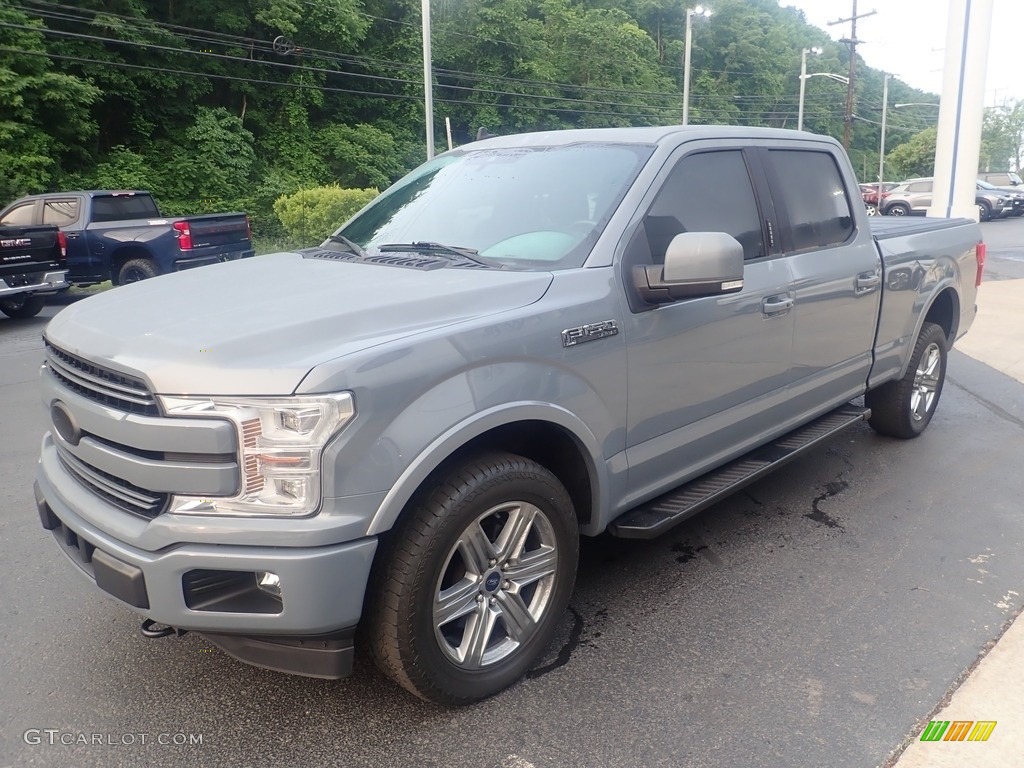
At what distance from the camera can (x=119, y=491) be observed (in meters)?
2.56

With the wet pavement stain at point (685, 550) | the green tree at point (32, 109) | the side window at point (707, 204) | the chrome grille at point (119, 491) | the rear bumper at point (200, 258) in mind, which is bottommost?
the wet pavement stain at point (685, 550)

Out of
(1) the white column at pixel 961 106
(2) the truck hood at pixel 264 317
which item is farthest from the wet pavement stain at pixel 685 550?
(1) the white column at pixel 961 106

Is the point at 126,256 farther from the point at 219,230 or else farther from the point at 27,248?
the point at 27,248

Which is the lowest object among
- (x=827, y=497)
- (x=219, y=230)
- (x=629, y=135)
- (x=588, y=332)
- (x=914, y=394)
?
(x=827, y=497)

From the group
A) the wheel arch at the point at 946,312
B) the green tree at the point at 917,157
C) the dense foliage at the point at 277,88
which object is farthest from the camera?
the green tree at the point at 917,157

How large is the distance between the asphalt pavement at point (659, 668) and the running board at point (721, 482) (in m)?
0.41

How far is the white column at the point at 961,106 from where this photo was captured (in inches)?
398

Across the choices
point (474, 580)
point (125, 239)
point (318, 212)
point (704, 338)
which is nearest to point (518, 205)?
point (704, 338)

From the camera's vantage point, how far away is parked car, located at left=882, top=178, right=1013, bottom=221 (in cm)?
3306

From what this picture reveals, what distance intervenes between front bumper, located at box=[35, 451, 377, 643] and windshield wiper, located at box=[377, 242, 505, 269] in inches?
51.5

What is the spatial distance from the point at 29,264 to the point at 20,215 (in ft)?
11.2

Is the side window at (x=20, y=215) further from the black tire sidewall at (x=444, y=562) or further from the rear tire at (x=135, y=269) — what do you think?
the black tire sidewall at (x=444, y=562)

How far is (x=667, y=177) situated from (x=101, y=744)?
9.69 feet

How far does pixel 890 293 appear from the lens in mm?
5012
